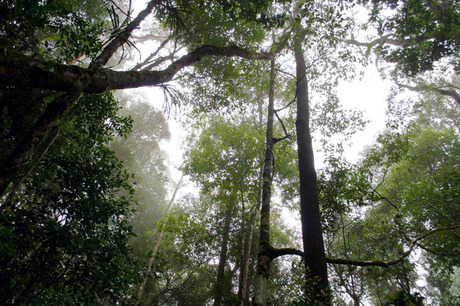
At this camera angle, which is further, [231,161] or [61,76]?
[231,161]

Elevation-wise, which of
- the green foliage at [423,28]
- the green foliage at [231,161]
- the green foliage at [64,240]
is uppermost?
the green foliage at [423,28]

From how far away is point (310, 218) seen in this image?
14.3 ft

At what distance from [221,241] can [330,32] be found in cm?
1024

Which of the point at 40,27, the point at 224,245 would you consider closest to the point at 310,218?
the point at 40,27

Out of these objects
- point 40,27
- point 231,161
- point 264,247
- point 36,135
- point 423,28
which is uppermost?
point 423,28

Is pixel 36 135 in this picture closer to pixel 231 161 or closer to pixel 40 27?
pixel 40 27

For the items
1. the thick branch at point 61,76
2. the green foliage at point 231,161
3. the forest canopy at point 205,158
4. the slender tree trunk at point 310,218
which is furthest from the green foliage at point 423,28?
the thick branch at point 61,76

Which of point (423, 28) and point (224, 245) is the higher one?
point (423, 28)

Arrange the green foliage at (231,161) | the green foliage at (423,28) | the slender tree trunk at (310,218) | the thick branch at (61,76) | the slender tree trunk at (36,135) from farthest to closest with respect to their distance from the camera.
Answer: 1. the green foliage at (231,161)
2. the green foliage at (423,28)
3. the slender tree trunk at (310,218)
4. the slender tree trunk at (36,135)
5. the thick branch at (61,76)

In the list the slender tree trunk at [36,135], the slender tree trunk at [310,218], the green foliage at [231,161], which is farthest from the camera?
the green foliage at [231,161]

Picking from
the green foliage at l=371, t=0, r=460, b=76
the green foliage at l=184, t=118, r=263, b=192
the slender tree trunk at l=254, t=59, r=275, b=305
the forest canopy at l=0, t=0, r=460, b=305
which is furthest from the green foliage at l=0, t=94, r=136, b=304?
the green foliage at l=371, t=0, r=460, b=76

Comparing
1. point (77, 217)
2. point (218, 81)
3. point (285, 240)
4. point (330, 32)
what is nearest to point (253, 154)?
point (218, 81)

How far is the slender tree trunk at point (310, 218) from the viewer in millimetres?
3201

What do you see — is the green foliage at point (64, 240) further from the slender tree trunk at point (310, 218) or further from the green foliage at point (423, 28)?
the green foliage at point (423, 28)
